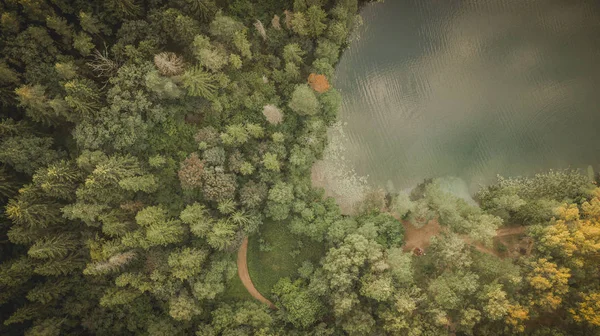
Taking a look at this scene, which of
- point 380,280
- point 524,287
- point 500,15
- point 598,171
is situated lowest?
point 380,280

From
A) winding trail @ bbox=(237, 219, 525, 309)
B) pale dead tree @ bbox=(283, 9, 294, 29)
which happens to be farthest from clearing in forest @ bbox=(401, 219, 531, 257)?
pale dead tree @ bbox=(283, 9, 294, 29)

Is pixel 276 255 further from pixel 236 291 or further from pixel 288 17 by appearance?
pixel 288 17

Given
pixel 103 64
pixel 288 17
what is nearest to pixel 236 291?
pixel 103 64

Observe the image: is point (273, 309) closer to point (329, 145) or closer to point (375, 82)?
point (329, 145)

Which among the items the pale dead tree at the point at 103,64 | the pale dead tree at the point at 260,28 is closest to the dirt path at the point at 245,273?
the pale dead tree at the point at 103,64

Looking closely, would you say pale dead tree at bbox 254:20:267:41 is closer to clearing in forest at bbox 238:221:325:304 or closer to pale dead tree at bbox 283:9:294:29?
pale dead tree at bbox 283:9:294:29

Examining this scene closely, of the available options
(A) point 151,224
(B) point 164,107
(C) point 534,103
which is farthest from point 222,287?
(C) point 534,103

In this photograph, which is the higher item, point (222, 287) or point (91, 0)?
point (91, 0)

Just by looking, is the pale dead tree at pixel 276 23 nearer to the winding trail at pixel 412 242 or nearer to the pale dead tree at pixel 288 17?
the pale dead tree at pixel 288 17
